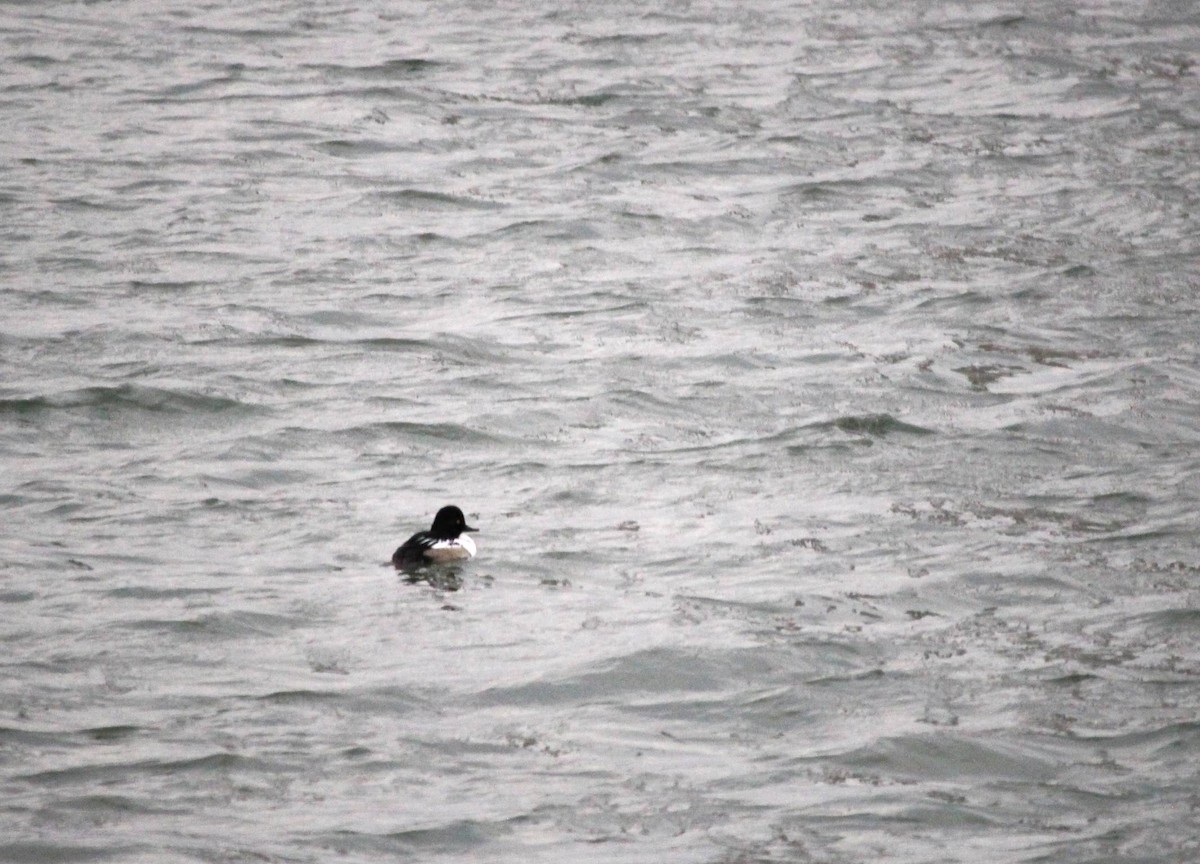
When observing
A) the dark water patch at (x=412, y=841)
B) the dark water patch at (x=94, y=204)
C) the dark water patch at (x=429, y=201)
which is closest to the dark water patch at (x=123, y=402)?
the dark water patch at (x=94, y=204)

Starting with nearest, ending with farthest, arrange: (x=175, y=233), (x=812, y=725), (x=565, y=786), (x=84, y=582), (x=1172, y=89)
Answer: (x=565, y=786) → (x=812, y=725) → (x=84, y=582) → (x=175, y=233) → (x=1172, y=89)

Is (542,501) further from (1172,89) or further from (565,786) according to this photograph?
(1172,89)

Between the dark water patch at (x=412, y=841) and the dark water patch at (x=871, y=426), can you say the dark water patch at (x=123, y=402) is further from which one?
the dark water patch at (x=412, y=841)

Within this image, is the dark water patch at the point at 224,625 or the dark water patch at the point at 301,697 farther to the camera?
the dark water patch at the point at 224,625

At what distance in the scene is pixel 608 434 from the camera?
1166 cm

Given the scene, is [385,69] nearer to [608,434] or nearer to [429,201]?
[429,201]

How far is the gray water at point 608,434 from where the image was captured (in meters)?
7.55

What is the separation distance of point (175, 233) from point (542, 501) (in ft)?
20.2

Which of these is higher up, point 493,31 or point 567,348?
point 493,31

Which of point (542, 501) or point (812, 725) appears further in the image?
point (542, 501)

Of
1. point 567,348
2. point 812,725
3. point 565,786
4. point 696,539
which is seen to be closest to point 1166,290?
point 567,348

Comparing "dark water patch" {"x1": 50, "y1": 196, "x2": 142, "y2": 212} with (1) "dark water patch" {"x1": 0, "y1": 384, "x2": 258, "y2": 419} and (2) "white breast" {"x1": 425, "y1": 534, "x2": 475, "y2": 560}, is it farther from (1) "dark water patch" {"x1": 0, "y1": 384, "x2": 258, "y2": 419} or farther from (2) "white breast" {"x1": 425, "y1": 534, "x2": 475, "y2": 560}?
(2) "white breast" {"x1": 425, "y1": 534, "x2": 475, "y2": 560}

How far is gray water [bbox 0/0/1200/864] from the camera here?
7.55 meters

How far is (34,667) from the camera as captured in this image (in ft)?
27.4
